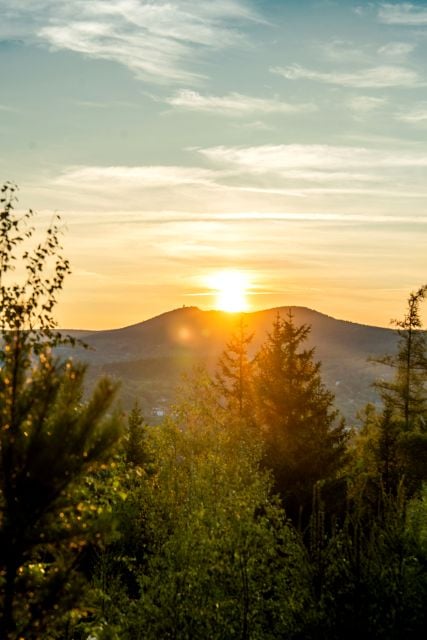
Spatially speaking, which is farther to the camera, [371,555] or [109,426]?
[371,555]

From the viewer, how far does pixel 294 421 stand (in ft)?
142

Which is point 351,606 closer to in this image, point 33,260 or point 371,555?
point 371,555

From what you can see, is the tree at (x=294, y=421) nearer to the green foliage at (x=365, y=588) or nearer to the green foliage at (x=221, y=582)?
the green foliage at (x=221, y=582)

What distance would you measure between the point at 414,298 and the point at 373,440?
1065cm

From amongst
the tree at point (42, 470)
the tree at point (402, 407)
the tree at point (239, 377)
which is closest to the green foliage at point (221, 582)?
the tree at point (42, 470)

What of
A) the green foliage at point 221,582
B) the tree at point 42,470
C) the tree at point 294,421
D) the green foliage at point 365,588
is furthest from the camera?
the tree at point 294,421

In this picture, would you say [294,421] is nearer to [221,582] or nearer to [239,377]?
[239,377]

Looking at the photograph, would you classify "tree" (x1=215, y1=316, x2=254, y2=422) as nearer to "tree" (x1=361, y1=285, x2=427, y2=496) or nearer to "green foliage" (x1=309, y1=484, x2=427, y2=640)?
"tree" (x1=361, y1=285, x2=427, y2=496)

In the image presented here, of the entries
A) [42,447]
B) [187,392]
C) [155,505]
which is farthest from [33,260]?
[187,392]

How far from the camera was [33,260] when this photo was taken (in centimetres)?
1756

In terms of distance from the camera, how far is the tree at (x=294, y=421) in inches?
1603

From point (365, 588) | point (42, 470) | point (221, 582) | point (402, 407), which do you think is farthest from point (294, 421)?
point (42, 470)

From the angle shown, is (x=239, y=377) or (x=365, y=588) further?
(x=239, y=377)

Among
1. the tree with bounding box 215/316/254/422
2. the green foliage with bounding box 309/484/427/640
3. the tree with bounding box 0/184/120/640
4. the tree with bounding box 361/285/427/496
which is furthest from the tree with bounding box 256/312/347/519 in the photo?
Answer: the tree with bounding box 0/184/120/640
